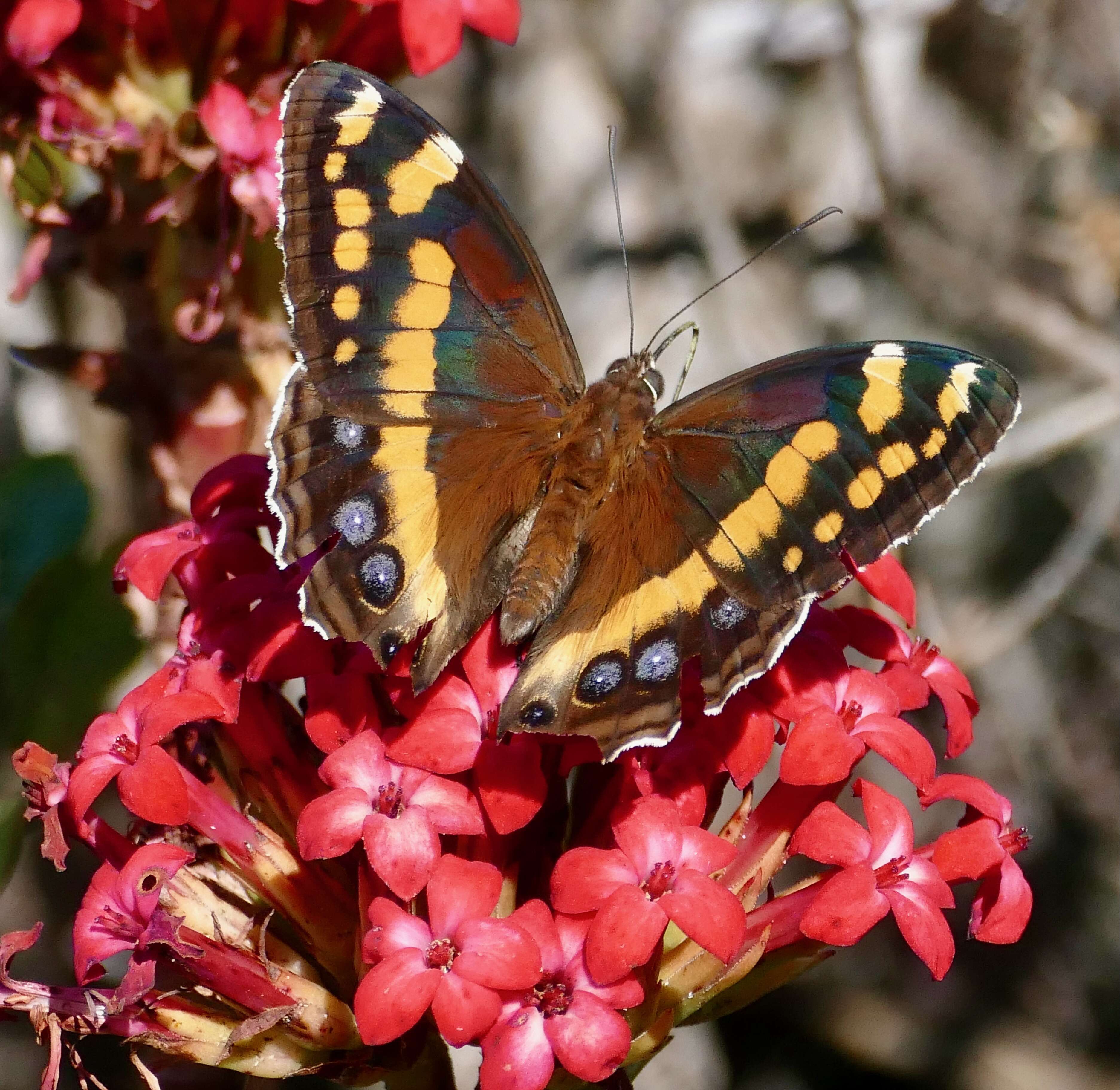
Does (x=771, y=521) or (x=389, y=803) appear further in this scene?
(x=771, y=521)

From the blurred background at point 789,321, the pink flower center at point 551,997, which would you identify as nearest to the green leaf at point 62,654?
the blurred background at point 789,321

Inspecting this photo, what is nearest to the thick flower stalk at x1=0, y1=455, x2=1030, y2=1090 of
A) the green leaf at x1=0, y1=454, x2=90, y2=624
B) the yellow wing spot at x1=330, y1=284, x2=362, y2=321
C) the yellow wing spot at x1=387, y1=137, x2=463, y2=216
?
the yellow wing spot at x1=330, y1=284, x2=362, y2=321

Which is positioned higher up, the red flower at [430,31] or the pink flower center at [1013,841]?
the red flower at [430,31]

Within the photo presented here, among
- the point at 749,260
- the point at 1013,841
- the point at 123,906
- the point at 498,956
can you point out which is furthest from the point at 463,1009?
the point at 749,260

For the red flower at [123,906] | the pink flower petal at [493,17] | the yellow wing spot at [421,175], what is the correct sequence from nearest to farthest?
the red flower at [123,906]
the yellow wing spot at [421,175]
the pink flower petal at [493,17]

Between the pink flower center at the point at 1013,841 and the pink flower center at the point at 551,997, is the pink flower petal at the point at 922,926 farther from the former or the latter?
the pink flower center at the point at 551,997

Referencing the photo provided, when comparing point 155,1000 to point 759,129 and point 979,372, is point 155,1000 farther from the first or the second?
point 759,129

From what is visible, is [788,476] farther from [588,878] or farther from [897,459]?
[588,878]
